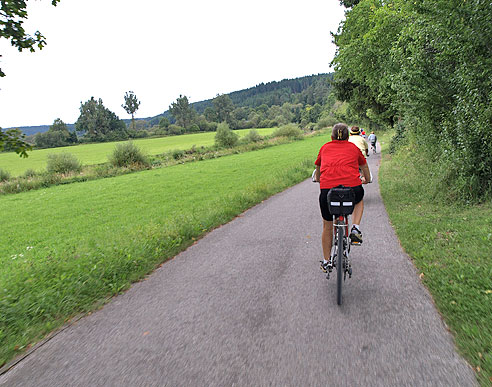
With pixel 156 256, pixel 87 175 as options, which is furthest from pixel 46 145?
pixel 156 256

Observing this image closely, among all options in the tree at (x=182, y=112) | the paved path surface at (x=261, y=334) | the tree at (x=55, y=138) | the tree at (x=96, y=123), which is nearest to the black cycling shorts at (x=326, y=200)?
the paved path surface at (x=261, y=334)

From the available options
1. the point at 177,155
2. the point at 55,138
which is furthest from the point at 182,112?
the point at 177,155

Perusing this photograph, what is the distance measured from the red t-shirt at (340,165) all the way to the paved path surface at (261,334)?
1432mm

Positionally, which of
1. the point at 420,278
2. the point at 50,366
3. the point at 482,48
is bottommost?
the point at 420,278

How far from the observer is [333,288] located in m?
4.05

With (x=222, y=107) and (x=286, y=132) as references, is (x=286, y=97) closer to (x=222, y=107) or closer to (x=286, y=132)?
(x=222, y=107)

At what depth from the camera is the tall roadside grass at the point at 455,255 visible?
2.77m

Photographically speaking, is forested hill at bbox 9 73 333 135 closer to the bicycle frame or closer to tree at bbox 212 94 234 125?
tree at bbox 212 94 234 125

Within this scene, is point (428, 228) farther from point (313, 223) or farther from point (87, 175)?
point (87, 175)

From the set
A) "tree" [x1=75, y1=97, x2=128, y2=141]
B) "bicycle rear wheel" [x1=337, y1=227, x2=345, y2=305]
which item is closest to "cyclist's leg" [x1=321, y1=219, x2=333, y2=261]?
"bicycle rear wheel" [x1=337, y1=227, x2=345, y2=305]

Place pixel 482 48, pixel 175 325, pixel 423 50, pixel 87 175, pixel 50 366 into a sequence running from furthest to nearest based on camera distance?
1. pixel 87 175
2. pixel 423 50
3. pixel 482 48
4. pixel 175 325
5. pixel 50 366

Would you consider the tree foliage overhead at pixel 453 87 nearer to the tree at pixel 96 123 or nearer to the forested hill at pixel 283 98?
the tree at pixel 96 123

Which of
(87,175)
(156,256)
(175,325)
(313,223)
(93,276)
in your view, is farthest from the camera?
(87,175)

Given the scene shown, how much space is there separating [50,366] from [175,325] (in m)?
1.20
